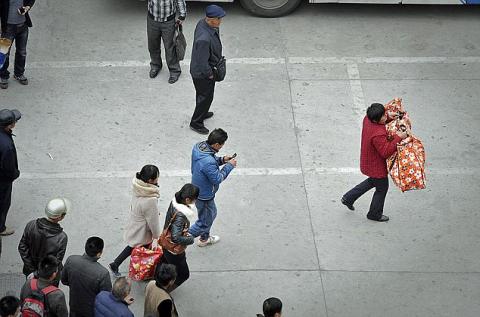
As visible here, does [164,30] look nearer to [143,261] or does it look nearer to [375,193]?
[375,193]

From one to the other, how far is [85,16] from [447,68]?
5.18 metres

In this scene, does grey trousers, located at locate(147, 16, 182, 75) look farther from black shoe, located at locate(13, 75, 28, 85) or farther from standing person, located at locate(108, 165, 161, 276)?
standing person, located at locate(108, 165, 161, 276)

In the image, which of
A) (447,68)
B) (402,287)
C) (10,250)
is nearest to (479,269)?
(402,287)

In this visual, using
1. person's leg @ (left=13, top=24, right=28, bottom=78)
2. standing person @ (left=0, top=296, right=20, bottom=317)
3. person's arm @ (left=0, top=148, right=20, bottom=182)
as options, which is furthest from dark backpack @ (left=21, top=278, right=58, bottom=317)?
person's leg @ (left=13, top=24, right=28, bottom=78)

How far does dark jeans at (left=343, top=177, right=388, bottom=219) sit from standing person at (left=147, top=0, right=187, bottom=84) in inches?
125

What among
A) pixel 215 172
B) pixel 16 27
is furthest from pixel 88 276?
pixel 16 27

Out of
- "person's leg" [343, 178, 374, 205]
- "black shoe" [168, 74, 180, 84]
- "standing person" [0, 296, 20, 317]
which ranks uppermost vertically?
"standing person" [0, 296, 20, 317]

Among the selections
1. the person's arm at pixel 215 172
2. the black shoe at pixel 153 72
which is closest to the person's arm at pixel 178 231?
the person's arm at pixel 215 172

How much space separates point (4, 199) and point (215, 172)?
2195 millimetres

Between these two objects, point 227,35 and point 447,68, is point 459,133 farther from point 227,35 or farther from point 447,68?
point 227,35

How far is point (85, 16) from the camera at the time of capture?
12281 mm

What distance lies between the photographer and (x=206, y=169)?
8.03 meters

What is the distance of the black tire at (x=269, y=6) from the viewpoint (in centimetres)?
1227

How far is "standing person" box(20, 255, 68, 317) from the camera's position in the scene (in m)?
6.62
